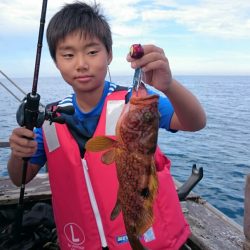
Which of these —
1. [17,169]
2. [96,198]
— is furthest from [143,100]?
[17,169]

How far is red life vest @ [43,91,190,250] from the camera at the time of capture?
3.11 metres

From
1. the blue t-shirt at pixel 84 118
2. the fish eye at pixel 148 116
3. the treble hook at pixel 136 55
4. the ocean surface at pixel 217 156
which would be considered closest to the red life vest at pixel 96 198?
the blue t-shirt at pixel 84 118

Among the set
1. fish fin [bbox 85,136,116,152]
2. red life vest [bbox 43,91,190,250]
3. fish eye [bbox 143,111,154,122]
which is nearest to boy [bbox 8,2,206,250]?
red life vest [bbox 43,91,190,250]

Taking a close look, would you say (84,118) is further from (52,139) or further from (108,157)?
(108,157)

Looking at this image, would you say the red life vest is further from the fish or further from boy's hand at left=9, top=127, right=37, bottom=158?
the fish

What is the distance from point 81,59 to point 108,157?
0.96 meters

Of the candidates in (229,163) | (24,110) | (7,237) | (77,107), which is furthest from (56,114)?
(229,163)

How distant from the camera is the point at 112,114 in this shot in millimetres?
3207

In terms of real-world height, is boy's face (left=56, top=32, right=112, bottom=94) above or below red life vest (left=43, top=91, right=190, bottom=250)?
above

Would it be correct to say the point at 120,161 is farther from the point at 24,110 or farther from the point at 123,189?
the point at 24,110

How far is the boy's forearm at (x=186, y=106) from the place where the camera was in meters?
2.70

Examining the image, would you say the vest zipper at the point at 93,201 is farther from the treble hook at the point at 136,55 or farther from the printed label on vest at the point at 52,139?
the treble hook at the point at 136,55

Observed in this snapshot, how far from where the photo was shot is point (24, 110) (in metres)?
2.75

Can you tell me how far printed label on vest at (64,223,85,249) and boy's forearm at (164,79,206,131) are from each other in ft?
4.62
